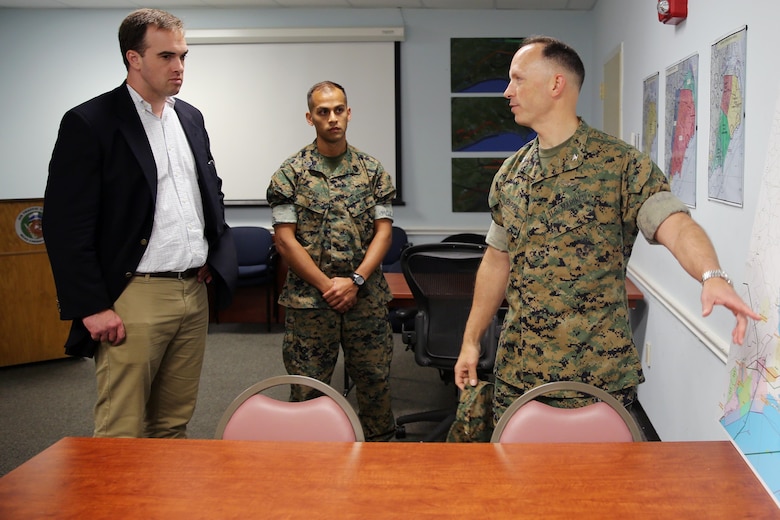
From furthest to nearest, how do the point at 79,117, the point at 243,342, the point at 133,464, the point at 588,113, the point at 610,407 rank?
the point at 588,113
the point at 243,342
the point at 79,117
the point at 610,407
the point at 133,464

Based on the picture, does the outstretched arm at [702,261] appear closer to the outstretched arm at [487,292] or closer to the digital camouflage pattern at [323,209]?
the outstretched arm at [487,292]

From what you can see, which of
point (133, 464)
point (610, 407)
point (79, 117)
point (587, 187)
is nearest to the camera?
point (133, 464)

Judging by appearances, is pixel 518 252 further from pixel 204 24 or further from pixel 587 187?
pixel 204 24

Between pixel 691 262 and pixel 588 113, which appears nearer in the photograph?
pixel 691 262

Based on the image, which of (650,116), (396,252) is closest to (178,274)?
(650,116)

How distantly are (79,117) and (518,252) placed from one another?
130 centimetres

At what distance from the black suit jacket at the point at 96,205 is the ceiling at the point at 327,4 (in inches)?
154

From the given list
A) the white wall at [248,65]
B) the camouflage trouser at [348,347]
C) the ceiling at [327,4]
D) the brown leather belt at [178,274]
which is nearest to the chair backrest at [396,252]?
the white wall at [248,65]

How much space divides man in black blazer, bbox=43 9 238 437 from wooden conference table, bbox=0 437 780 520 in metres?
0.63

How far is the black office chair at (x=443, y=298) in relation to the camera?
10.5 ft

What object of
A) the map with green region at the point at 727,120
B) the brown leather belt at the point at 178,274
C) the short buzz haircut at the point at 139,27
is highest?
the short buzz haircut at the point at 139,27

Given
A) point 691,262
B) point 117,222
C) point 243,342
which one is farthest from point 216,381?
point 691,262

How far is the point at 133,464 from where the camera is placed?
144 cm

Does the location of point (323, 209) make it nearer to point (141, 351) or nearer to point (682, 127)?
point (141, 351)
